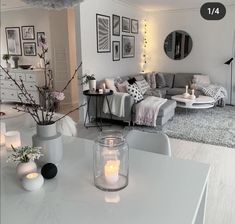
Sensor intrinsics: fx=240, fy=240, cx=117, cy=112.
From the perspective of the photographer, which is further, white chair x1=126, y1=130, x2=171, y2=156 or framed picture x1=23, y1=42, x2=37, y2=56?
framed picture x1=23, y1=42, x2=37, y2=56

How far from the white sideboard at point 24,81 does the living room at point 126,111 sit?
35 mm

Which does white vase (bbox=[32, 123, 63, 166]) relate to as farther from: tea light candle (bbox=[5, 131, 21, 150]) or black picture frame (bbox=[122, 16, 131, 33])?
black picture frame (bbox=[122, 16, 131, 33])

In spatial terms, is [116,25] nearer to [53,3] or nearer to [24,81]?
[24,81]

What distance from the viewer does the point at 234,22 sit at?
19.6ft

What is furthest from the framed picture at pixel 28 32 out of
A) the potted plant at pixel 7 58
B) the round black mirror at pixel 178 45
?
the round black mirror at pixel 178 45

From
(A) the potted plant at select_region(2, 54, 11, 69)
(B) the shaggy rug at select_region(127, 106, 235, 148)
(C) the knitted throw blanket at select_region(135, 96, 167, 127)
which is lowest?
(B) the shaggy rug at select_region(127, 106, 235, 148)

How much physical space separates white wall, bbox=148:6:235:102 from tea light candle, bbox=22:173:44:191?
6.18m

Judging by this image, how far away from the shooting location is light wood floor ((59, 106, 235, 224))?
2.12 metres

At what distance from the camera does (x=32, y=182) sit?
114 centimetres

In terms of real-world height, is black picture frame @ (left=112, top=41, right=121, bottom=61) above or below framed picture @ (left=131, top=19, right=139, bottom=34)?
below

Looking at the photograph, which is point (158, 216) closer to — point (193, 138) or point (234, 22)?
point (193, 138)

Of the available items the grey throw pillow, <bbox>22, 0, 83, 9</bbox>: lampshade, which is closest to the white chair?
<bbox>22, 0, 83, 9</bbox>: lampshade

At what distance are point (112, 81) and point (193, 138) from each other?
6.30ft

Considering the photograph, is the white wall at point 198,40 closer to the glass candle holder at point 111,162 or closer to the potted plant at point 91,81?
the potted plant at point 91,81
